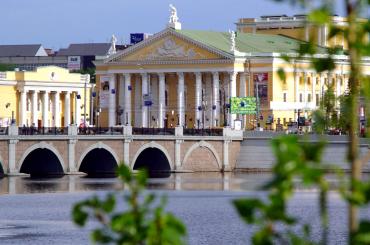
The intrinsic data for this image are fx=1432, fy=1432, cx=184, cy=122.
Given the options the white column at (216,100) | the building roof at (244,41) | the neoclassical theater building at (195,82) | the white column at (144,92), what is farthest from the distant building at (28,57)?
the white column at (216,100)

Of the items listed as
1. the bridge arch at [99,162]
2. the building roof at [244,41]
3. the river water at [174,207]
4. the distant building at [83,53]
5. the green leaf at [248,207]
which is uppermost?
the distant building at [83,53]

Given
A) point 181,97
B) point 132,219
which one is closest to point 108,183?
point 181,97

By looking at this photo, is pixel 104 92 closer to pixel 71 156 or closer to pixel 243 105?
pixel 243 105

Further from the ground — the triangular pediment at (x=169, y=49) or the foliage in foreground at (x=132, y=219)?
the triangular pediment at (x=169, y=49)

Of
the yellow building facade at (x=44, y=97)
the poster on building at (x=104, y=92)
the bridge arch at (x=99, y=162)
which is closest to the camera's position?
the bridge arch at (x=99, y=162)

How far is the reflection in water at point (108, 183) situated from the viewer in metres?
63.4

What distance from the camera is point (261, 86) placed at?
4186 inches

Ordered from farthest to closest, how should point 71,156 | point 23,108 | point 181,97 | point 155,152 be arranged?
point 181,97 < point 23,108 < point 155,152 < point 71,156

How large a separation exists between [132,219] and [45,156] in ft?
238

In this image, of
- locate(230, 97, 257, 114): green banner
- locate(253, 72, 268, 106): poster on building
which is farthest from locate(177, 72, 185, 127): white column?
locate(230, 97, 257, 114): green banner

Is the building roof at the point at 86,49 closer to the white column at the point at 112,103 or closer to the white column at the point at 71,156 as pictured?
the white column at the point at 112,103

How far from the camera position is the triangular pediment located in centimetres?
10681

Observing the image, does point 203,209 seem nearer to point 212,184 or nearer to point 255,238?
point 212,184

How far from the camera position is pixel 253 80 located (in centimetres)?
10712
